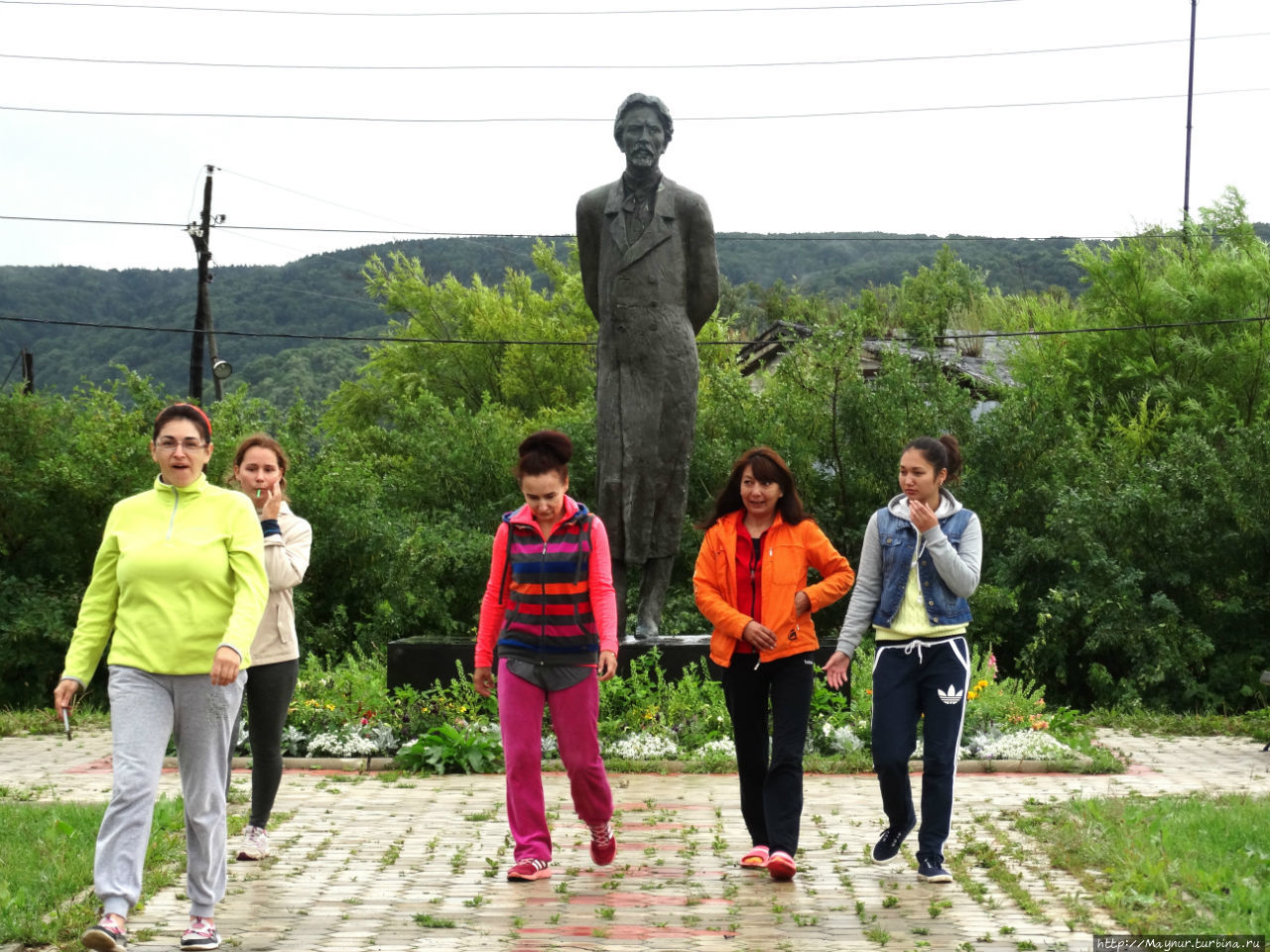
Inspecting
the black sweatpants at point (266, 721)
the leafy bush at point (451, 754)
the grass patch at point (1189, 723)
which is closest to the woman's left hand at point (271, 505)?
the black sweatpants at point (266, 721)

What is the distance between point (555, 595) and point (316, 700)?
16.3 ft

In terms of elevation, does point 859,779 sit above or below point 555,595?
below

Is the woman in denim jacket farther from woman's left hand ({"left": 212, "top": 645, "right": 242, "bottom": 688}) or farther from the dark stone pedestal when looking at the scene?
the dark stone pedestal

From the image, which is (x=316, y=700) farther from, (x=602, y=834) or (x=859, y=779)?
(x=602, y=834)

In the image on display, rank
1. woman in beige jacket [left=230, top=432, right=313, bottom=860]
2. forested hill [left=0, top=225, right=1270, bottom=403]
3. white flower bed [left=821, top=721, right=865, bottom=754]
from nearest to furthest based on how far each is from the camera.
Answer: woman in beige jacket [left=230, top=432, right=313, bottom=860] < white flower bed [left=821, top=721, right=865, bottom=754] < forested hill [left=0, top=225, right=1270, bottom=403]

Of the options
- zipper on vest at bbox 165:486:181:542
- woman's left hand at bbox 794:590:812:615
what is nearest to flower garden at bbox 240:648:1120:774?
woman's left hand at bbox 794:590:812:615

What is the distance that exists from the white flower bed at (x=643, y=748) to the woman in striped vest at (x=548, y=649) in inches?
135

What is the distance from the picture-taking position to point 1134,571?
14.6 metres

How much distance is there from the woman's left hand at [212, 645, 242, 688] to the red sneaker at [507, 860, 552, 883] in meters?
1.69

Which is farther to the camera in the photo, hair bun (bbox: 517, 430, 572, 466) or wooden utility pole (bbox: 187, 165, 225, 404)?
wooden utility pole (bbox: 187, 165, 225, 404)

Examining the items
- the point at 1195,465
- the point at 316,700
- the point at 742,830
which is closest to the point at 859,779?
the point at 742,830

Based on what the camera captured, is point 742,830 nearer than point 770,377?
Yes

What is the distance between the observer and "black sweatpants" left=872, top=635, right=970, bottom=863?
19.1ft

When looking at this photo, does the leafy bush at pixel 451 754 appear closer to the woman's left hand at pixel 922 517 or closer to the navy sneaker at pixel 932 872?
the navy sneaker at pixel 932 872
